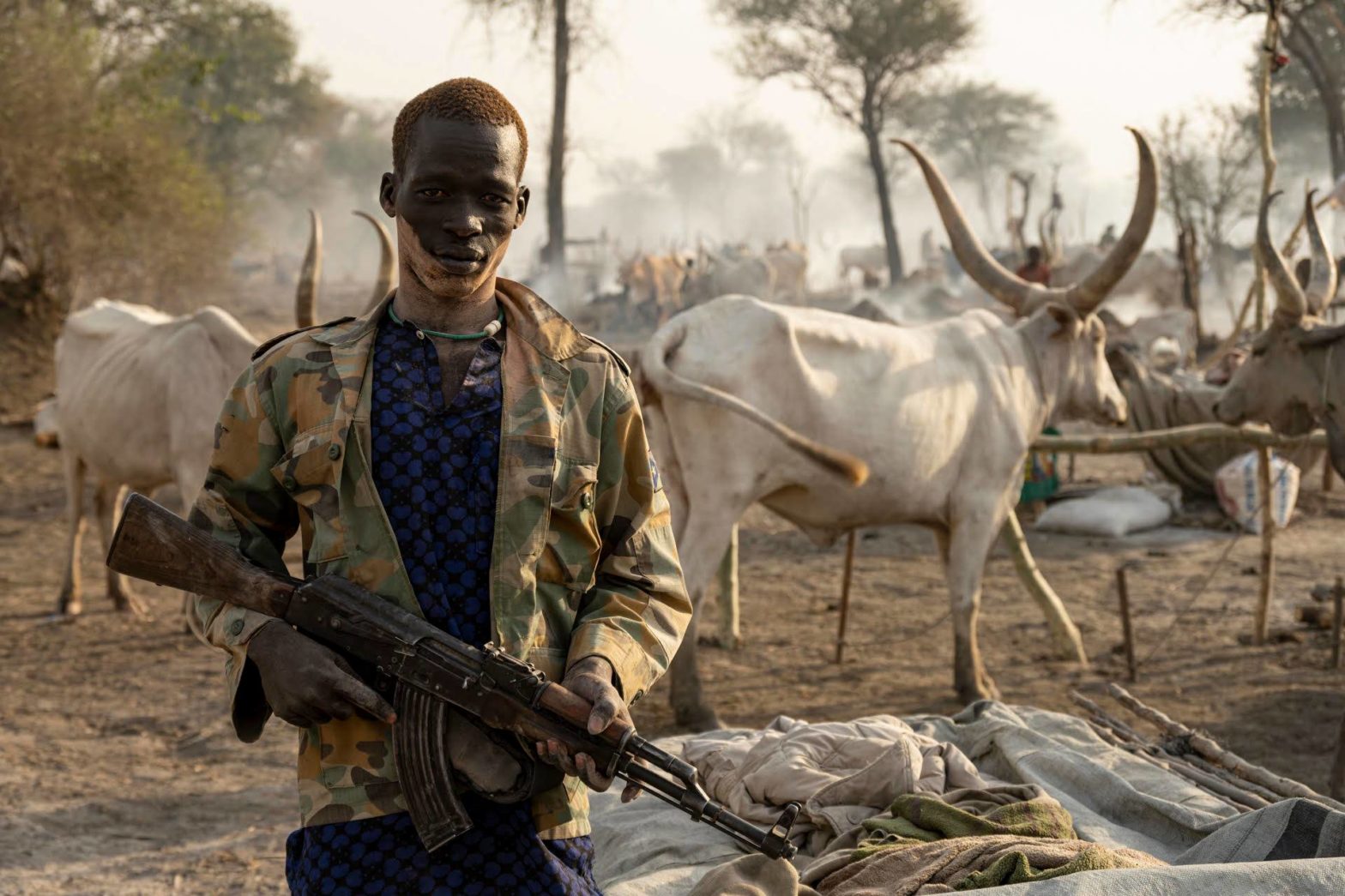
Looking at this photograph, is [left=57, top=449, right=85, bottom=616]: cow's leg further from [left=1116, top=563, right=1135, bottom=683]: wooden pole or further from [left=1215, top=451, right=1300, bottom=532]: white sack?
[left=1215, top=451, right=1300, bottom=532]: white sack

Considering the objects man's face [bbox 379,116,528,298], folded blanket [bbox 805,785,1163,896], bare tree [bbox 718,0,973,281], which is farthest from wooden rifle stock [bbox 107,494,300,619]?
bare tree [bbox 718,0,973,281]

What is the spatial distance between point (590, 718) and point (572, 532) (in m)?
→ 0.33

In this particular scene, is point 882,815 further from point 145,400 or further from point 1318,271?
point 145,400

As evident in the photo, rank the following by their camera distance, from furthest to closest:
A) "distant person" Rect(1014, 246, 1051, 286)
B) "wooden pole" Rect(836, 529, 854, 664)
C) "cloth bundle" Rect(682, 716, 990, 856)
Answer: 1. "distant person" Rect(1014, 246, 1051, 286)
2. "wooden pole" Rect(836, 529, 854, 664)
3. "cloth bundle" Rect(682, 716, 990, 856)

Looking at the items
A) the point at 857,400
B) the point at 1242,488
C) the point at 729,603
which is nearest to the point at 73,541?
the point at 729,603

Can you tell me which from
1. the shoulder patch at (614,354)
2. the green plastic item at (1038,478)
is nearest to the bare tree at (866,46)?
the green plastic item at (1038,478)

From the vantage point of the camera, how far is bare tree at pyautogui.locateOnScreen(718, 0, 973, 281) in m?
26.6

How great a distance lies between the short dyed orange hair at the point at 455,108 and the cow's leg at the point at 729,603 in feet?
16.0

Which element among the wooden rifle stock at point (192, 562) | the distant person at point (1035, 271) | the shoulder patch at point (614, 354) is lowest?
the wooden rifle stock at point (192, 562)

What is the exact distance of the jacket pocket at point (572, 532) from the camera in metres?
2.09

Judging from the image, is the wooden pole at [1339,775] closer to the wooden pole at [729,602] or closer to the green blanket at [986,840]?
the green blanket at [986,840]

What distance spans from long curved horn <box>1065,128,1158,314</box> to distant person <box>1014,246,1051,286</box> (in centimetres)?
850

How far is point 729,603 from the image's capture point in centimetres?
706

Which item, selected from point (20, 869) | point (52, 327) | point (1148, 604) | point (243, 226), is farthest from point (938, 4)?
point (20, 869)
